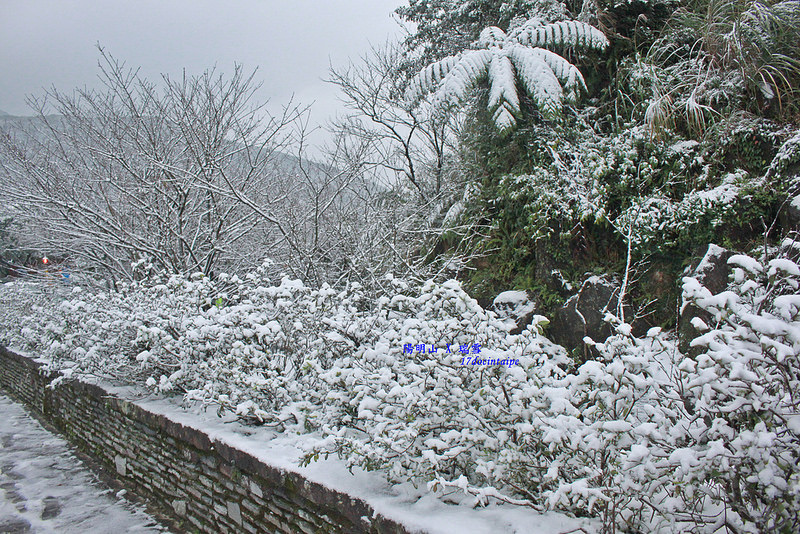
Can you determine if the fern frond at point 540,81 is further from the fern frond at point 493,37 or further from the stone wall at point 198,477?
the stone wall at point 198,477

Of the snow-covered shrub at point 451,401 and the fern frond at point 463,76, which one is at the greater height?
the fern frond at point 463,76

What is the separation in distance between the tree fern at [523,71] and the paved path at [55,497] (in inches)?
198

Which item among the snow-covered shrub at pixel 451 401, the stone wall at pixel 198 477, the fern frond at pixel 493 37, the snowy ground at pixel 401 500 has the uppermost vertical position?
the fern frond at pixel 493 37

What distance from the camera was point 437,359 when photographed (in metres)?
2.24

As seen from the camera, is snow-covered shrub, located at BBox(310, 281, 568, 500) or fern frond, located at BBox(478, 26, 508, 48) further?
fern frond, located at BBox(478, 26, 508, 48)

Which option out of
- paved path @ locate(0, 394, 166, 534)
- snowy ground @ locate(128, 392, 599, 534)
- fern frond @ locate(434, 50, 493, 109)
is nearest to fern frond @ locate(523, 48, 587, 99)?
fern frond @ locate(434, 50, 493, 109)

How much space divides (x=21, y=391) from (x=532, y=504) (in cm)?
882

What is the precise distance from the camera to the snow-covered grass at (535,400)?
136cm

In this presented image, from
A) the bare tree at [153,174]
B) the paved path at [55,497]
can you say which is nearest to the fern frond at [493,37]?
the bare tree at [153,174]

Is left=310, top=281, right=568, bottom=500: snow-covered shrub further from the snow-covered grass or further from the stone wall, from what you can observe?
the stone wall

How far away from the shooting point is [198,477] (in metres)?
3.24

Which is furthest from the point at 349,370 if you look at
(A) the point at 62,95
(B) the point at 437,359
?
(A) the point at 62,95

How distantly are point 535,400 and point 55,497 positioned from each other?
13.9 feet

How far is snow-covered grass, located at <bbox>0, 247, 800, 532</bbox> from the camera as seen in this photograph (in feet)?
4.48
